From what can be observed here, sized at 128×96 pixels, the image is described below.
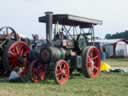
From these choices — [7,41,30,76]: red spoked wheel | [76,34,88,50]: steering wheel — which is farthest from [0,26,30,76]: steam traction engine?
[76,34,88,50]: steering wheel

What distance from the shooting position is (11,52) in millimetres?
16016

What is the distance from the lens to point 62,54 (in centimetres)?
1470

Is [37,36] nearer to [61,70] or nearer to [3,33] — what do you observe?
[3,33]

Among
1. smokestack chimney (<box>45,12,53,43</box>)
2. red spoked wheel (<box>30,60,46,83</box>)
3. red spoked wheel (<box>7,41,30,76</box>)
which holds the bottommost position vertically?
red spoked wheel (<box>30,60,46,83</box>)

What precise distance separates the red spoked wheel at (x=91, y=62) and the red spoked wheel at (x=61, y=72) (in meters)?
1.03

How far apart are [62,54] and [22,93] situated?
11.9 ft

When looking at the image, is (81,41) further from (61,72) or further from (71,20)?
(61,72)

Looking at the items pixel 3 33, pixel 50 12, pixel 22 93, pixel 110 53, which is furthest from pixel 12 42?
pixel 110 53

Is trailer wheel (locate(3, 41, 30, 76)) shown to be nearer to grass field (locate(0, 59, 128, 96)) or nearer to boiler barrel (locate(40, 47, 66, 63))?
boiler barrel (locate(40, 47, 66, 63))

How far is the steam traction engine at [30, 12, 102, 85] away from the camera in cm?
1427

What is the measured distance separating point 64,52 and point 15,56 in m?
2.14

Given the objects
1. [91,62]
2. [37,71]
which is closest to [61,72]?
[37,71]

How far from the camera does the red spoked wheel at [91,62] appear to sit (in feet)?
49.9

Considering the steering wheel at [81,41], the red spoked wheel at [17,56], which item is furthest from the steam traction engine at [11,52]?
the steering wheel at [81,41]
